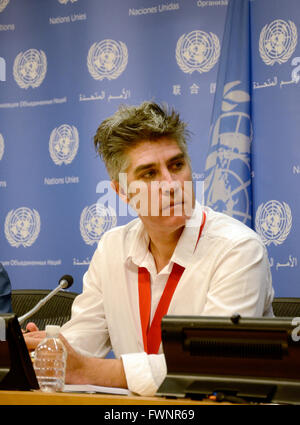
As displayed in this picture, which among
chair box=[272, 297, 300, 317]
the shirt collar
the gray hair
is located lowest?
chair box=[272, 297, 300, 317]

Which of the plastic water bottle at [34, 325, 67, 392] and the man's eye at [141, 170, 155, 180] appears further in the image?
the man's eye at [141, 170, 155, 180]

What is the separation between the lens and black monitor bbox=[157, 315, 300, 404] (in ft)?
4.36

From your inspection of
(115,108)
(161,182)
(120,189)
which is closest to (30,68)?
(115,108)

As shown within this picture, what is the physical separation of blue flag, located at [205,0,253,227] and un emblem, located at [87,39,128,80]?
93cm

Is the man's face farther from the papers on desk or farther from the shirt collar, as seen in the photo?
the papers on desk

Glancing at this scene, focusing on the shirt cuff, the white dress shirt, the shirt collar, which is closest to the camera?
the shirt cuff

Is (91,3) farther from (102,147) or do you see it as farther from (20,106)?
(102,147)

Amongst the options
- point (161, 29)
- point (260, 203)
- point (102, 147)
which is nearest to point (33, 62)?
point (161, 29)

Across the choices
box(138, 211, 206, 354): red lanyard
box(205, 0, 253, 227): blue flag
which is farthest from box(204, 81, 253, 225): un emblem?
box(138, 211, 206, 354): red lanyard

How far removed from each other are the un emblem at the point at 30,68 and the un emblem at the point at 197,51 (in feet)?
3.59

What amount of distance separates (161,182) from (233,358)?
900 mm

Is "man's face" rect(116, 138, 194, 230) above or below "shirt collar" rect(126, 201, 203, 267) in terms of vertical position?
above

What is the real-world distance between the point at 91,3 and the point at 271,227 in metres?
2.15

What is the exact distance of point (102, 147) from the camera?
2350 mm
